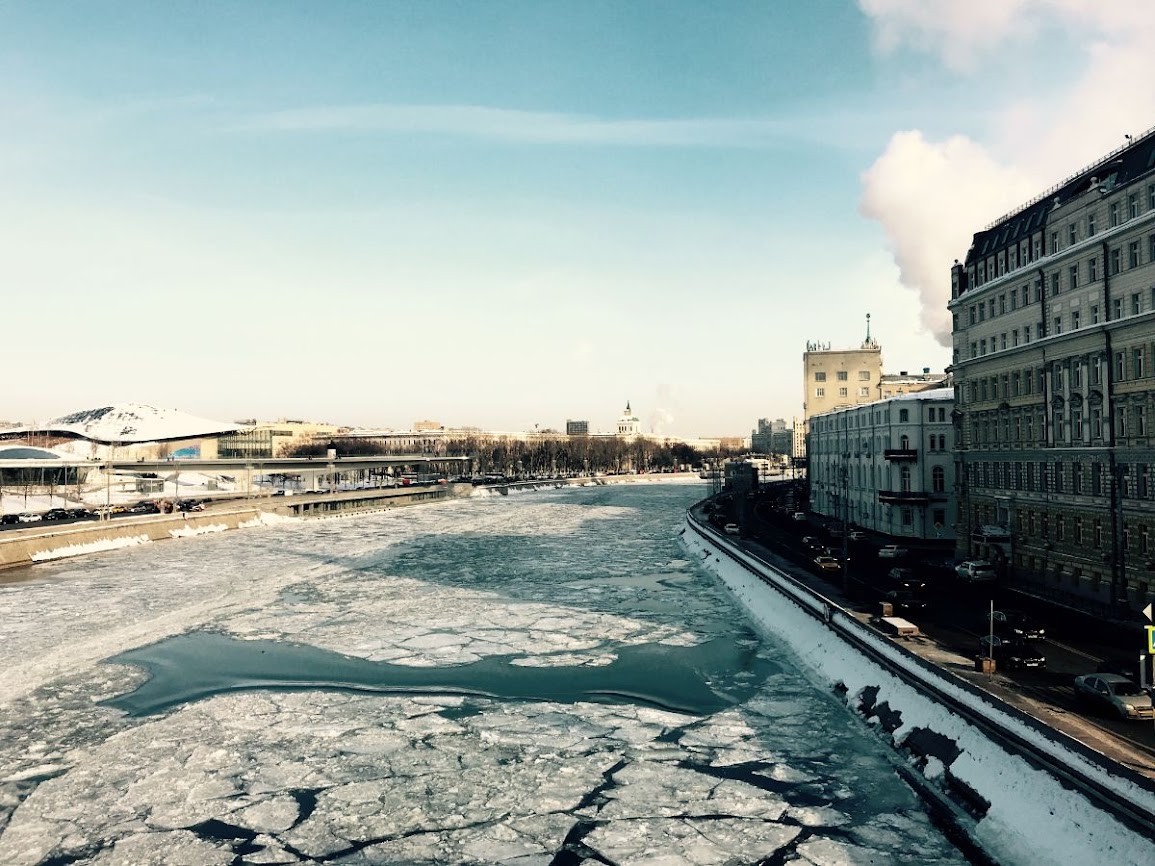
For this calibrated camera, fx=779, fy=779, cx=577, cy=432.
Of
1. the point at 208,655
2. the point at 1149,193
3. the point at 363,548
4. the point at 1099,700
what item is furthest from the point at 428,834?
the point at 363,548

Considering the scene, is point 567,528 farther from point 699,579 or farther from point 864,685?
point 864,685

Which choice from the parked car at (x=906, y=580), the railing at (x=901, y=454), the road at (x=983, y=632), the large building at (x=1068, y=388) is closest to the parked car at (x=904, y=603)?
the road at (x=983, y=632)

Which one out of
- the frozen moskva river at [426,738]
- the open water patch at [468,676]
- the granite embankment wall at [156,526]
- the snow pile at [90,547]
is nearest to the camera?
the frozen moskva river at [426,738]

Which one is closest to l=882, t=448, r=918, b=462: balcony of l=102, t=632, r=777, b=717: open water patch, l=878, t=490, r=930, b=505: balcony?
l=878, t=490, r=930, b=505: balcony

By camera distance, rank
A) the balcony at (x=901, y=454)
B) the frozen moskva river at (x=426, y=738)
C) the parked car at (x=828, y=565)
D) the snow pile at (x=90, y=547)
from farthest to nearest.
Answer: the balcony at (x=901, y=454), the snow pile at (x=90, y=547), the parked car at (x=828, y=565), the frozen moskva river at (x=426, y=738)

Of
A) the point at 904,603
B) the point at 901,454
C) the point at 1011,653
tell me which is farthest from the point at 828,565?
the point at 901,454

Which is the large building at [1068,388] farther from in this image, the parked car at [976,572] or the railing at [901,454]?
the railing at [901,454]

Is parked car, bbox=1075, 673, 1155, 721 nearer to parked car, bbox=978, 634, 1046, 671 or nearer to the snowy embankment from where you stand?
parked car, bbox=978, 634, 1046, 671
